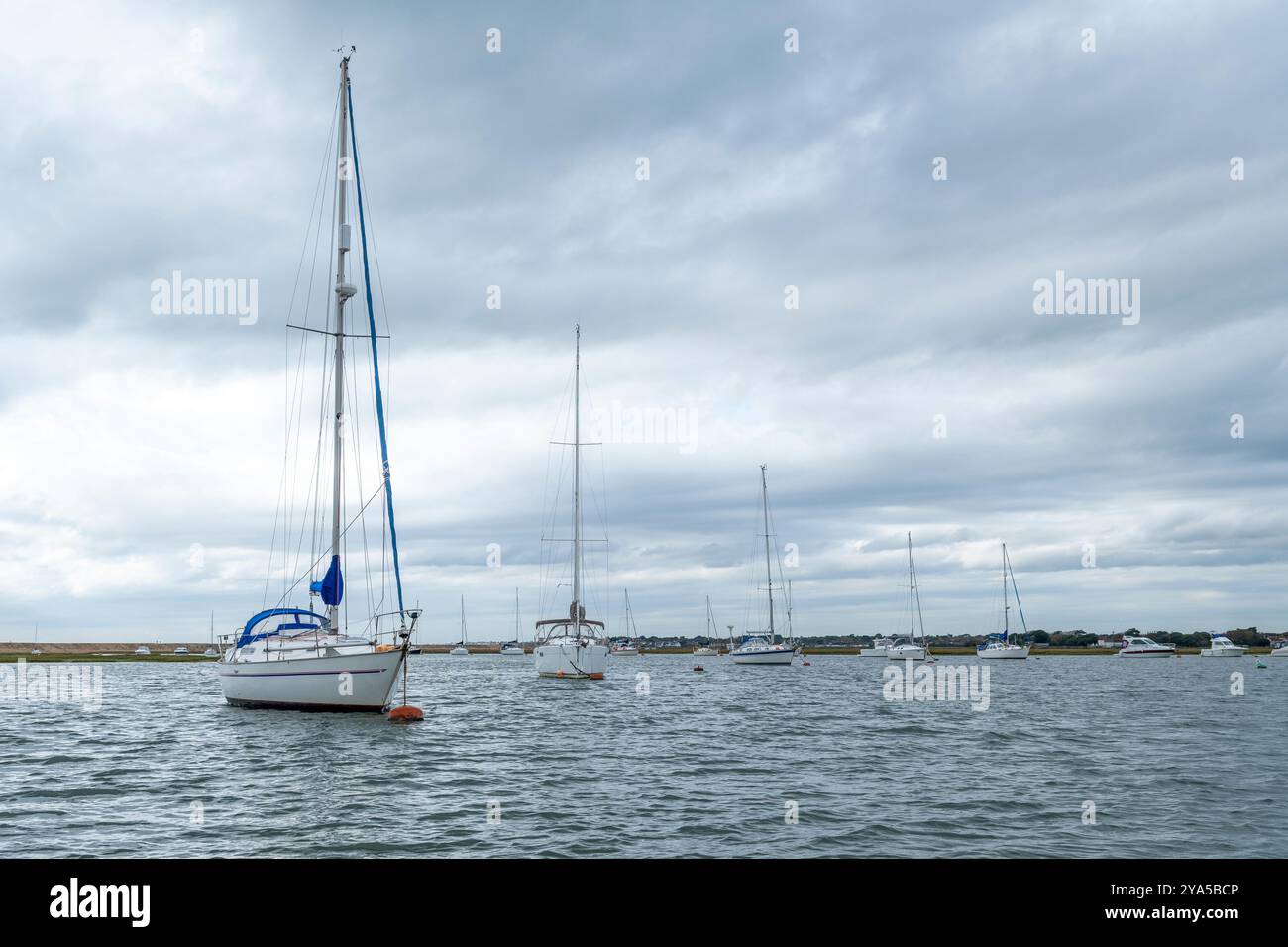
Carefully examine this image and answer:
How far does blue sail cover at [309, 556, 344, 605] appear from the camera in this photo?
37.5 meters

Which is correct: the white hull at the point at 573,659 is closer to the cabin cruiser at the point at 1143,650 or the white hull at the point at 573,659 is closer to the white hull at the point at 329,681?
the white hull at the point at 329,681

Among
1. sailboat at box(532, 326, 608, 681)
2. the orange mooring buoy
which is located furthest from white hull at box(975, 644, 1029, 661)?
the orange mooring buoy

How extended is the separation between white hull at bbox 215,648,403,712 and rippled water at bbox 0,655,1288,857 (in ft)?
2.86

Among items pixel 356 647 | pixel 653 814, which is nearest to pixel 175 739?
pixel 356 647

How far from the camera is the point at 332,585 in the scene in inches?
1475

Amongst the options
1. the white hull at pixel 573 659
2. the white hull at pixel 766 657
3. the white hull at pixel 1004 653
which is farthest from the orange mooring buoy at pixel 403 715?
the white hull at pixel 1004 653

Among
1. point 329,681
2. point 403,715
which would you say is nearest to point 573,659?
point 403,715

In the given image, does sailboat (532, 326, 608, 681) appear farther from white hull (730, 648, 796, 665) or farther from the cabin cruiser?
the cabin cruiser

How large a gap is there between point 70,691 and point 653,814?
64043 millimetres

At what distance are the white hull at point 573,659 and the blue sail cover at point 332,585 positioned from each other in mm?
36692

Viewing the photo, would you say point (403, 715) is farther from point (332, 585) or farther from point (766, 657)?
point (766, 657)

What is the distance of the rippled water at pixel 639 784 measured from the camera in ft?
51.1
